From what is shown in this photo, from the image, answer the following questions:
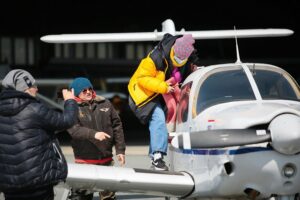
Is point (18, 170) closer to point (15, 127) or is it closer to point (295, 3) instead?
point (15, 127)

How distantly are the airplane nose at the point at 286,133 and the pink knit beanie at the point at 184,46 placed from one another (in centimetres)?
171

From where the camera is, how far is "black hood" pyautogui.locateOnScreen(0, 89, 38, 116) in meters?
4.82

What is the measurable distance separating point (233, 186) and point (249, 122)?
0.59 m

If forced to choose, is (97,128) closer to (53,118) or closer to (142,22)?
(53,118)

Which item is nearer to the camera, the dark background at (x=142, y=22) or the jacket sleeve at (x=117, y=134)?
the jacket sleeve at (x=117, y=134)

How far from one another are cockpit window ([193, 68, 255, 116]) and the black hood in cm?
207

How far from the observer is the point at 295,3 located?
36.5 m

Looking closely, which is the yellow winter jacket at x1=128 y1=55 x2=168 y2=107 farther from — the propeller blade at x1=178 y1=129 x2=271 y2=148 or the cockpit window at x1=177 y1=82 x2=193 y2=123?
the propeller blade at x1=178 y1=129 x2=271 y2=148

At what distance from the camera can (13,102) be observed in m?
4.84

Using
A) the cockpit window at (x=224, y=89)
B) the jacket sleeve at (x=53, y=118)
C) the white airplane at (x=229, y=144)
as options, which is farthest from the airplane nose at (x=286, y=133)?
the jacket sleeve at (x=53, y=118)

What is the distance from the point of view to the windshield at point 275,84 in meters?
6.42

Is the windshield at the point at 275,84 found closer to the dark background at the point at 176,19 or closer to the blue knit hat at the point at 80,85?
the blue knit hat at the point at 80,85

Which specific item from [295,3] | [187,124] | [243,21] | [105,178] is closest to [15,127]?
[105,178]

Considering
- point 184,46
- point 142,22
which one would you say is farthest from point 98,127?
point 142,22
